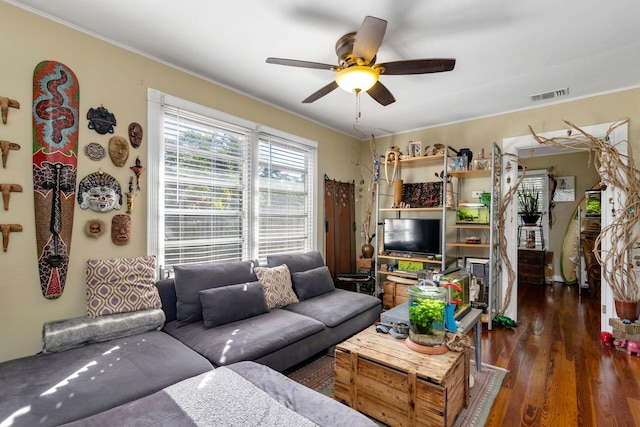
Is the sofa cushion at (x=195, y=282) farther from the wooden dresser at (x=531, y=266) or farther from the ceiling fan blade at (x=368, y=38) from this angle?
the wooden dresser at (x=531, y=266)

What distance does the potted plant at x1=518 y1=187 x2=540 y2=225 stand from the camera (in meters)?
6.20

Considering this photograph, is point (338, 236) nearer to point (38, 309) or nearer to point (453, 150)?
point (453, 150)

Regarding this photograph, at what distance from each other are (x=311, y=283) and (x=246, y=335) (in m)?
1.24

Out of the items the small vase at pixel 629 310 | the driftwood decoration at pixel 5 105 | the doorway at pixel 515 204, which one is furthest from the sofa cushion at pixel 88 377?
the small vase at pixel 629 310

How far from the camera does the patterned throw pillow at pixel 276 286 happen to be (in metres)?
2.99

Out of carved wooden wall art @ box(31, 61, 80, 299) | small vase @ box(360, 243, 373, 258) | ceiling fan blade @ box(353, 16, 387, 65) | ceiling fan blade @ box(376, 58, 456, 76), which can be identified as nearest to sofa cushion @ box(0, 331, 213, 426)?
carved wooden wall art @ box(31, 61, 80, 299)

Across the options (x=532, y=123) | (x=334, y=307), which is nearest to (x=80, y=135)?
(x=334, y=307)

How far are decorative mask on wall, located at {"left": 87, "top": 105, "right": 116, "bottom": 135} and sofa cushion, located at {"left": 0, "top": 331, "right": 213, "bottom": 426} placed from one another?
1.63 meters

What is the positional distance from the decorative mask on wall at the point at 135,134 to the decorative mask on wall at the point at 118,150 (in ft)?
0.19

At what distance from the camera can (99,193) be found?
235cm

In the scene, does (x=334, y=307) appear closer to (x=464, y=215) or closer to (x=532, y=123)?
(x=464, y=215)

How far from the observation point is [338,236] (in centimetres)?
476

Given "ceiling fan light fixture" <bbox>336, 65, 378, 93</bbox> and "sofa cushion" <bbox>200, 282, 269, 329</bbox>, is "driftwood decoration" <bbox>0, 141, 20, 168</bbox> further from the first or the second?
"ceiling fan light fixture" <bbox>336, 65, 378, 93</bbox>

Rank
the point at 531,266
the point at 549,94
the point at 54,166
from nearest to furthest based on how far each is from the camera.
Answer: the point at 54,166 < the point at 549,94 < the point at 531,266
